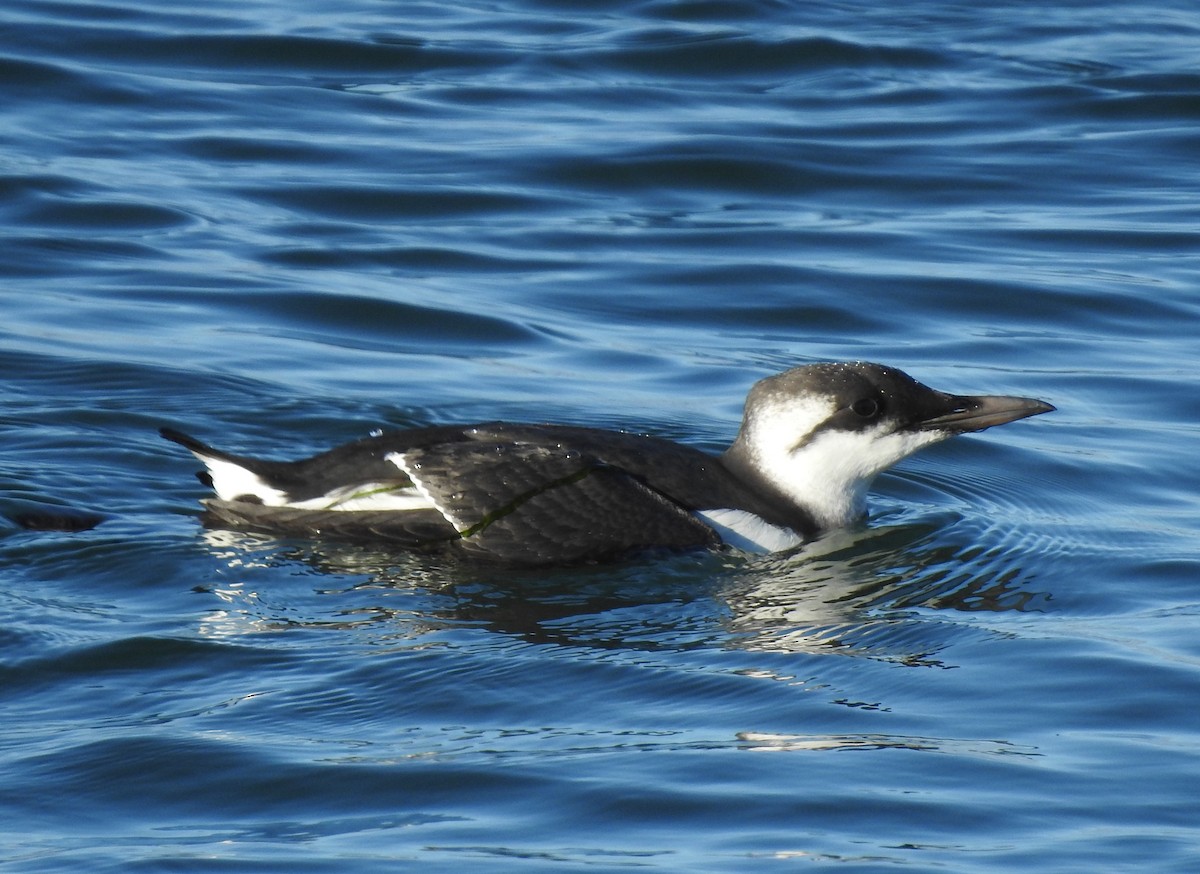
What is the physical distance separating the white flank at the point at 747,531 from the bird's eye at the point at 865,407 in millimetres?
477

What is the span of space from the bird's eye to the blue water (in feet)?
1.57

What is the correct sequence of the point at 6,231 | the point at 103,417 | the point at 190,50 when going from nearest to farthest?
the point at 103,417
the point at 6,231
the point at 190,50

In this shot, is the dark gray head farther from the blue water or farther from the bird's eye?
the blue water

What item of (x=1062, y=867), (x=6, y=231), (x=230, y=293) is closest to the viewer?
(x=1062, y=867)

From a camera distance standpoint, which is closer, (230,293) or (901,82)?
(230,293)

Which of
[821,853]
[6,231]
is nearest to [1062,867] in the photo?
[821,853]

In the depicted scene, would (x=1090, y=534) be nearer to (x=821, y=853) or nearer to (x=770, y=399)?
(x=770, y=399)

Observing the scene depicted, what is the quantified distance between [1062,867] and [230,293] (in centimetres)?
661

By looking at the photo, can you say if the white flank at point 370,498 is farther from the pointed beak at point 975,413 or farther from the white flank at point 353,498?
the pointed beak at point 975,413

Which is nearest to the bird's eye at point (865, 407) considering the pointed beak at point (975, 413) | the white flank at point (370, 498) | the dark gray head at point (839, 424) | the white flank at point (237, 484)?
the dark gray head at point (839, 424)

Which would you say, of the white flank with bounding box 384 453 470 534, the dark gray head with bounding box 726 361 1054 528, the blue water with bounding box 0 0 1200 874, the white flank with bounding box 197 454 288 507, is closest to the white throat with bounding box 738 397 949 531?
the dark gray head with bounding box 726 361 1054 528

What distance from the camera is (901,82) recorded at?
15.3 meters

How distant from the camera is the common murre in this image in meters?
6.62

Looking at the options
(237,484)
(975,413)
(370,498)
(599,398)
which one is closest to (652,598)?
(370,498)
